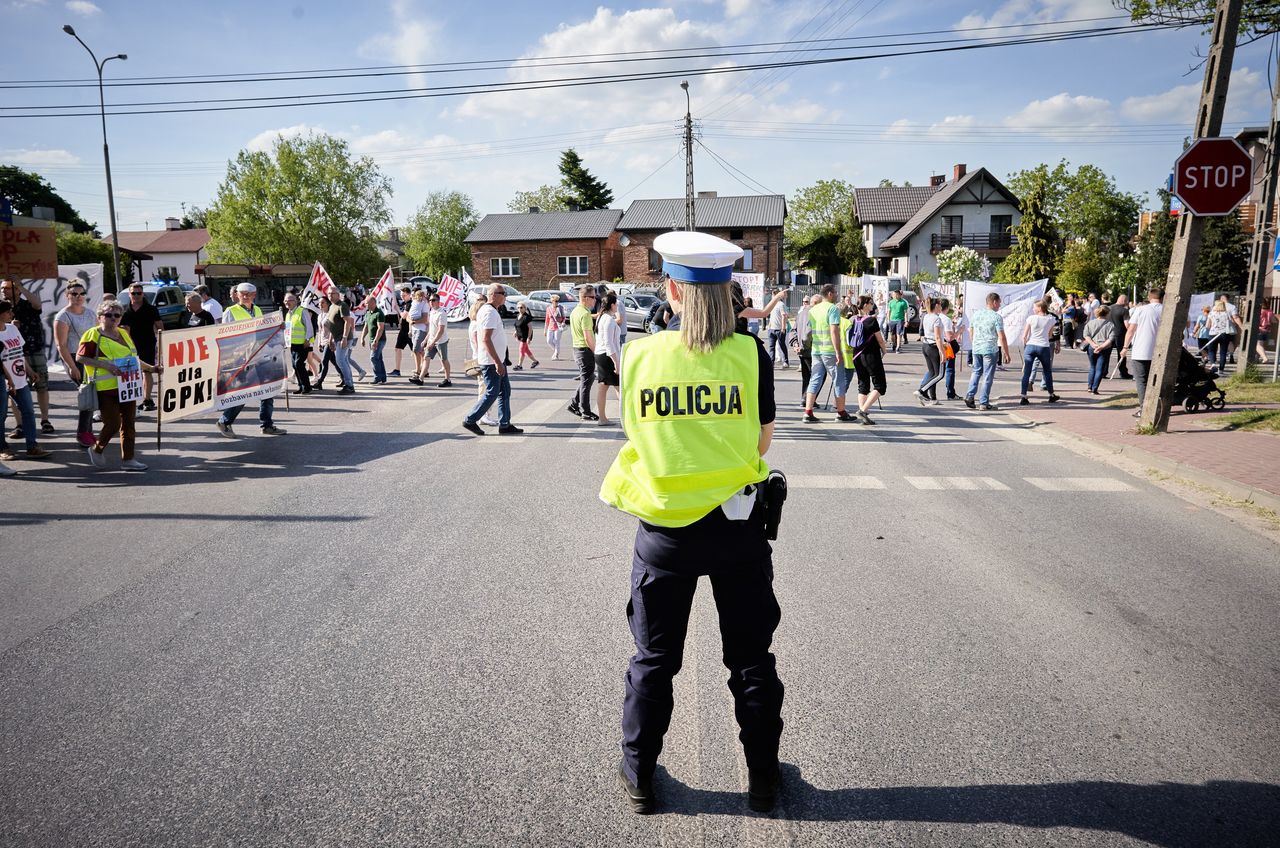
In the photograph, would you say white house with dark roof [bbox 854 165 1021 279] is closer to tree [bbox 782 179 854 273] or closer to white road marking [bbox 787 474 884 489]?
tree [bbox 782 179 854 273]

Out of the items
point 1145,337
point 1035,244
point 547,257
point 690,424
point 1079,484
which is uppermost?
point 547,257

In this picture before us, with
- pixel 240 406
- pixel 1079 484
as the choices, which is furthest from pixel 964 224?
pixel 240 406

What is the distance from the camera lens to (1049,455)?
31.6ft

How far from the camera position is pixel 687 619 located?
279 cm

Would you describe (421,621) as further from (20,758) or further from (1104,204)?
(1104,204)

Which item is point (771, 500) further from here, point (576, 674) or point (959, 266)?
point (959, 266)

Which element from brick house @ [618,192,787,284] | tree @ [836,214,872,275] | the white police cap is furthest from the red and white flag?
tree @ [836,214,872,275]

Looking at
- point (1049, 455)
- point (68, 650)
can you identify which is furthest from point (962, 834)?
point (1049, 455)

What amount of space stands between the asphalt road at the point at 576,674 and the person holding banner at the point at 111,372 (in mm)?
984

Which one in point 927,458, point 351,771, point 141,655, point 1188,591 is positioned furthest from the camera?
point 927,458

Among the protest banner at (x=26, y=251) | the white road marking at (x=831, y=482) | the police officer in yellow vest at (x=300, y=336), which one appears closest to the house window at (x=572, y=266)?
the police officer in yellow vest at (x=300, y=336)

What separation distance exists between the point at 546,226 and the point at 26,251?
5204 centimetres

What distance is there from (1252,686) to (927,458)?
18.7ft

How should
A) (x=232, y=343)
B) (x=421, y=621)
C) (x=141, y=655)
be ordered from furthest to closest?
(x=232, y=343) → (x=421, y=621) → (x=141, y=655)
